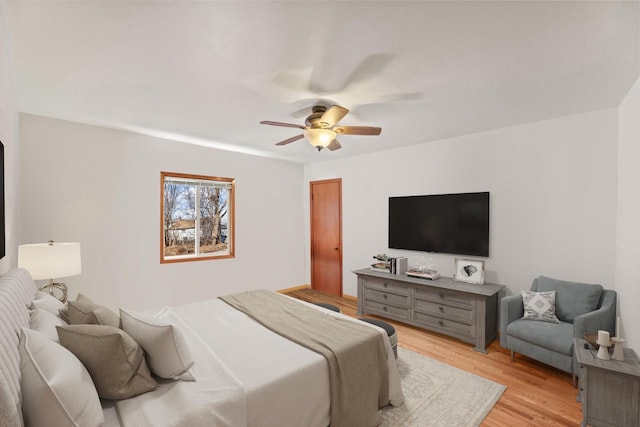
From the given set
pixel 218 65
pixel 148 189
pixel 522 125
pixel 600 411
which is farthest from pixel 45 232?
pixel 522 125

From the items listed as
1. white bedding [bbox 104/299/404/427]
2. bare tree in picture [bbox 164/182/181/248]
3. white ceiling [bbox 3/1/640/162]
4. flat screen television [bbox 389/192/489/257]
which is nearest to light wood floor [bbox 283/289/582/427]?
white bedding [bbox 104/299/404/427]

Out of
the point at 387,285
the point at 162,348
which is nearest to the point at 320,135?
the point at 162,348

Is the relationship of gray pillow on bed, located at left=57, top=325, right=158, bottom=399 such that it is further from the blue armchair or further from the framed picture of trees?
the blue armchair

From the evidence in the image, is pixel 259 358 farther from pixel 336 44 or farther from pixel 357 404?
pixel 336 44

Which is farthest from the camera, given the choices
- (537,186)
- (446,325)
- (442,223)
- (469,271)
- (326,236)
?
(326,236)

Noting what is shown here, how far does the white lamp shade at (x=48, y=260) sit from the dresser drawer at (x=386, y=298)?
132 inches

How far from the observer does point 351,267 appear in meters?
5.16

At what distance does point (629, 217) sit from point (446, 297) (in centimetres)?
178

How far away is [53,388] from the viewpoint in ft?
3.45

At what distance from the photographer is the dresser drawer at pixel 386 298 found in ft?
12.7

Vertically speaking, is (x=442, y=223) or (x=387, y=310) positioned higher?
(x=442, y=223)

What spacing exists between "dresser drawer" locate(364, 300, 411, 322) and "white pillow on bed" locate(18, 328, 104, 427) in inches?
133

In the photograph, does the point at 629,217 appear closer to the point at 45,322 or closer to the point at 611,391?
the point at 611,391

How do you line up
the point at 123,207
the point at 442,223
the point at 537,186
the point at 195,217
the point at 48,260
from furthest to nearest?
1. the point at 195,217
2. the point at 442,223
3. the point at 123,207
4. the point at 537,186
5. the point at 48,260
